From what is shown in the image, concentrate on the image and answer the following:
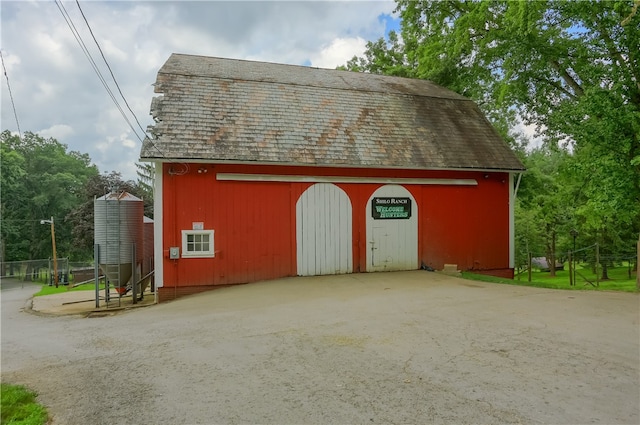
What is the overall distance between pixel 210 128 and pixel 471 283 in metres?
7.80

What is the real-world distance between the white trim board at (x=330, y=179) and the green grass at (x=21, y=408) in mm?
6841

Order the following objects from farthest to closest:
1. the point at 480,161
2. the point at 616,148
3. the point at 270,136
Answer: the point at 480,161
the point at 270,136
the point at 616,148

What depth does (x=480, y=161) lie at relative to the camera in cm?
1234

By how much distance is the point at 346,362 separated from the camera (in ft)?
15.4

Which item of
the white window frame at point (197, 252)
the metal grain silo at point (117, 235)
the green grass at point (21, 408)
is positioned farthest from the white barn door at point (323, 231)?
the green grass at point (21, 408)

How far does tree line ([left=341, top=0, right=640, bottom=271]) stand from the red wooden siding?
2.55m

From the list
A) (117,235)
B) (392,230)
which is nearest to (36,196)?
(117,235)

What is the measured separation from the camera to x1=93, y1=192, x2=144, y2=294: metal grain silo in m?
10.2

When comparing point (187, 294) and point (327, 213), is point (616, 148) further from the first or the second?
point (187, 294)

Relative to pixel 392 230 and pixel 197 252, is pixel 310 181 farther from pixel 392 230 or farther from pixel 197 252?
pixel 197 252

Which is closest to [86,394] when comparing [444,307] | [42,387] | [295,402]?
[42,387]

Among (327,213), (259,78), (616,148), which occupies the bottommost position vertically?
(327,213)

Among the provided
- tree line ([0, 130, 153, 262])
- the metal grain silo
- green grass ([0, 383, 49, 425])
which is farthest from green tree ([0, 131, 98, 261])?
green grass ([0, 383, 49, 425])

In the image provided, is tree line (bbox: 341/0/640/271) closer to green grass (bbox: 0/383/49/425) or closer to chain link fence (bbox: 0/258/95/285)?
green grass (bbox: 0/383/49/425)
